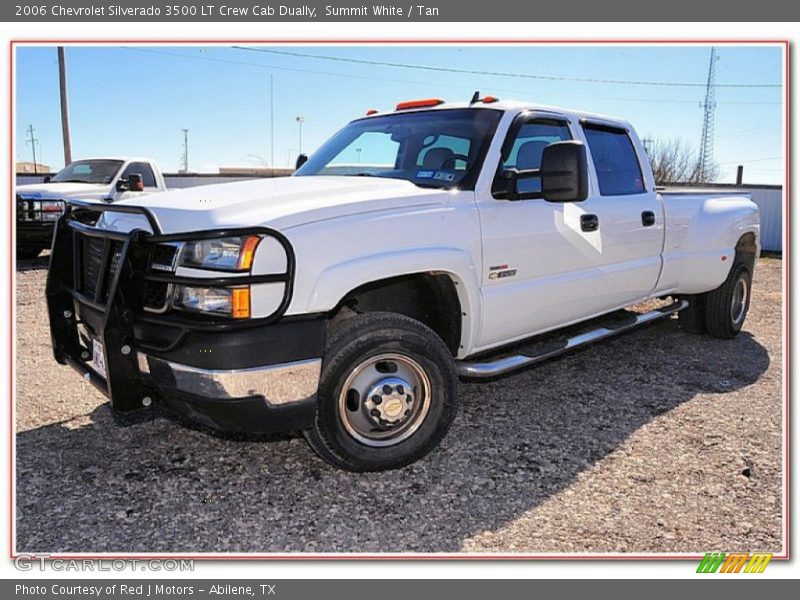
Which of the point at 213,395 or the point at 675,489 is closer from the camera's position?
the point at 213,395

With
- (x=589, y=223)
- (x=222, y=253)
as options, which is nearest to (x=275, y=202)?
(x=222, y=253)

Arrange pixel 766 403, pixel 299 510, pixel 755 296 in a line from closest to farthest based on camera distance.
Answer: pixel 299 510 → pixel 766 403 → pixel 755 296

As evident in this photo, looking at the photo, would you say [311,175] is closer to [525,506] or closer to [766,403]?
[525,506]

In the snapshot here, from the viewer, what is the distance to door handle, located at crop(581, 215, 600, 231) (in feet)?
14.9

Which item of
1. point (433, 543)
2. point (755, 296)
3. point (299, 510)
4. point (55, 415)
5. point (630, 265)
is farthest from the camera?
point (755, 296)

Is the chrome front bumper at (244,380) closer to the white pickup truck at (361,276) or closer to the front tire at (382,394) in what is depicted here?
the white pickup truck at (361,276)

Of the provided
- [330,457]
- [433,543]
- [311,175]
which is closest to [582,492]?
[433,543]

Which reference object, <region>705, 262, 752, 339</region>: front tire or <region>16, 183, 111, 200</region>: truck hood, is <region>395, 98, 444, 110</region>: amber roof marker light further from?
<region>16, 183, 111, 200</region>: truck hood

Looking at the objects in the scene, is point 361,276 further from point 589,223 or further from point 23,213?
point 23,213

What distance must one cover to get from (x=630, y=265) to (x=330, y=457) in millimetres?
2918

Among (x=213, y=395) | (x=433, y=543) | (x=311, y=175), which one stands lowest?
(x=433, y=543)

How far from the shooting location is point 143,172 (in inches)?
470

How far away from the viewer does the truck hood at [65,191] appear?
10625 mm

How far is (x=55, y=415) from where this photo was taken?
14.3 feet
